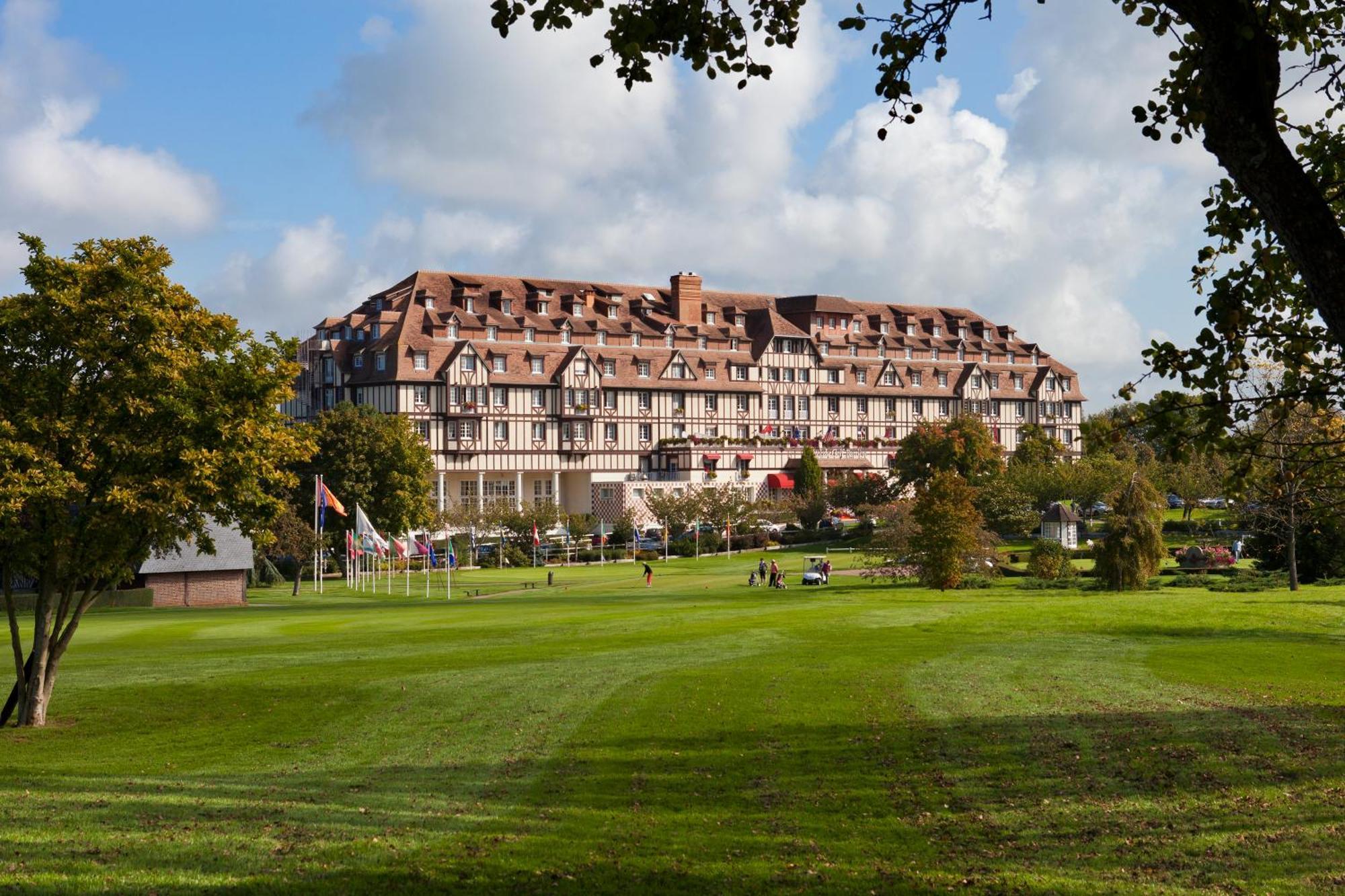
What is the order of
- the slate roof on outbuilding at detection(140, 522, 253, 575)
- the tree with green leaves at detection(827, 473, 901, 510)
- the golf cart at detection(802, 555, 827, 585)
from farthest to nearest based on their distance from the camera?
the tree with green leaves at detection(827, 473, 901, 510)
the golf cart at detection(802, 555, 827, 585)
the slate roof on outbuilding at detection(140, 522, 253, 575)

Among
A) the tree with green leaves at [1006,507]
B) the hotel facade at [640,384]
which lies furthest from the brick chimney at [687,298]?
the tree with green leaves at [1006,507]

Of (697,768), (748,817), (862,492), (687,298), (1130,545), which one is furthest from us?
(687,298)

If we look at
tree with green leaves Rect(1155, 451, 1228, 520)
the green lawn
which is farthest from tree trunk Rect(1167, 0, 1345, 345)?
tree with green leaves Rect(1155, 451, 1228, 520)

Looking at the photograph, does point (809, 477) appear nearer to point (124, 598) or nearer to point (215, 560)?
point (215, 560)

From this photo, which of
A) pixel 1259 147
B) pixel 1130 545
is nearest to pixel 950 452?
pixel 1130 545

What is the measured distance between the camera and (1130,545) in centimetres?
5069

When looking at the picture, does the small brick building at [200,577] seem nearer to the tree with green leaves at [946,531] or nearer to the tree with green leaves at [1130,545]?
the tree with green leaves at [946,531]

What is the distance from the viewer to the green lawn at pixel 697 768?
1113cm

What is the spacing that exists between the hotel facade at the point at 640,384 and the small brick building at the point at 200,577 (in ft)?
110

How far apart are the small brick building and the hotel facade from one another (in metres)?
33.6

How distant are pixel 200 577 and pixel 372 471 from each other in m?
19.6

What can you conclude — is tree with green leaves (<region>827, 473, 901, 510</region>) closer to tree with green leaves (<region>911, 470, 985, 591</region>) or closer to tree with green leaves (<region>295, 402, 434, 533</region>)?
tree with green leaves (<region>295, 402, 434, 533</region>)

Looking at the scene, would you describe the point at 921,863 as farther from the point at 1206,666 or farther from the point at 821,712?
the point at 1206,666

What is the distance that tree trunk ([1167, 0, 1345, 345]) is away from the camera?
786cm
